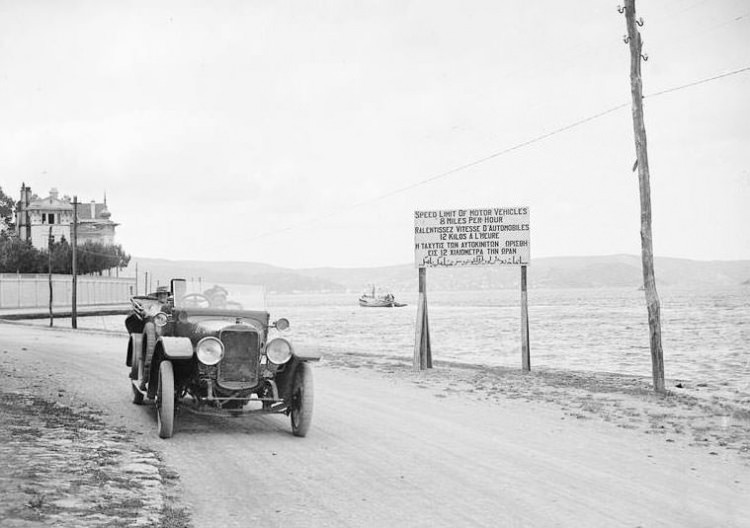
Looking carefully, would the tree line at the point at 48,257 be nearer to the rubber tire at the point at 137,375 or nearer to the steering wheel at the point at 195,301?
the rubber tire at the point at 137,375

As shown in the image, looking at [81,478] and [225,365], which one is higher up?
[225,365]

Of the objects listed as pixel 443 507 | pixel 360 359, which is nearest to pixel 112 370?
pixel 360 359

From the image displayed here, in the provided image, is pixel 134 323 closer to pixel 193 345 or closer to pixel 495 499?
pixel 193 345

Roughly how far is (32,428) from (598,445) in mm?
6612

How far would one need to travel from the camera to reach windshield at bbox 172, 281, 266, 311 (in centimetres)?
1079

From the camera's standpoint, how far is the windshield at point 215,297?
35.4 feet

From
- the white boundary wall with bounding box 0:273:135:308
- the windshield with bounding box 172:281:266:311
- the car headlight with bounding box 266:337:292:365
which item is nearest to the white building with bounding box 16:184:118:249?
the white boundary wall with bounding box 0:273:135:308

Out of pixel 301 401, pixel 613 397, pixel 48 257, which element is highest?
pixel 48 257

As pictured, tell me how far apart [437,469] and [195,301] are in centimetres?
437

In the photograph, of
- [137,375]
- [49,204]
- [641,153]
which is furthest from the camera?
[49,204]

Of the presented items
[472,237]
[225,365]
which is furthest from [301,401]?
[472,237]

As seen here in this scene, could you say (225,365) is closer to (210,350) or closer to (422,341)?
(210,350)

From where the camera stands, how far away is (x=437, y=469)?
26.3ft

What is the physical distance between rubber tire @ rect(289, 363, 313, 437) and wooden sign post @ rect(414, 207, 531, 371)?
9196 millimetres
